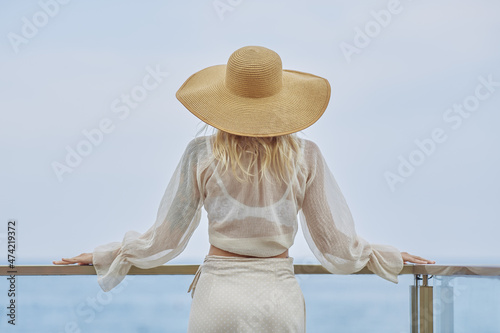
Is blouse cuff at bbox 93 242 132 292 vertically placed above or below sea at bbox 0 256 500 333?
above

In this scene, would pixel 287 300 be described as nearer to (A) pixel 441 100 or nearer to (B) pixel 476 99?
(B) pixel 476 99

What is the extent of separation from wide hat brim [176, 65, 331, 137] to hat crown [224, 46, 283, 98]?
0.02 metres

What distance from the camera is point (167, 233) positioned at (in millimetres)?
1965

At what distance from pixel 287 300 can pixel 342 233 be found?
0.32 meters

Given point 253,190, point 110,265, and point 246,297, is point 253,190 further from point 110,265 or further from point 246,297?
point 110,265

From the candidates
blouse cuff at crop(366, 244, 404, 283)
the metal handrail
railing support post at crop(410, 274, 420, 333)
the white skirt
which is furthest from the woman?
railing support post at crop(410, 274, 420, 333)

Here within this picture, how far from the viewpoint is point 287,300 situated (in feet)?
5.74

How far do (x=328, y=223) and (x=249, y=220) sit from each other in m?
0.30

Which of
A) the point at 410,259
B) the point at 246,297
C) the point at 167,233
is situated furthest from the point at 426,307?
the point at 167,233

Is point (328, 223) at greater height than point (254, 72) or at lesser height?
lesser

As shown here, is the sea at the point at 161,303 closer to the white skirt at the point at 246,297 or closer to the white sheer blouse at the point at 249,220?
the white sheer blouse at the point at 249,220

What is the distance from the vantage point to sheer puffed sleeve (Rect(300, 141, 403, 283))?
6.19 ft

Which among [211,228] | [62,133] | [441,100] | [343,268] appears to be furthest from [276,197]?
[441,100]

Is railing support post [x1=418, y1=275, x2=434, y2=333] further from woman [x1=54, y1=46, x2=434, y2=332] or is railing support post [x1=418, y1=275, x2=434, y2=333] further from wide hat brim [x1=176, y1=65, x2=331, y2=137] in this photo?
wide hat brim [x1=176, y1=65, x2=331, y2=137]
